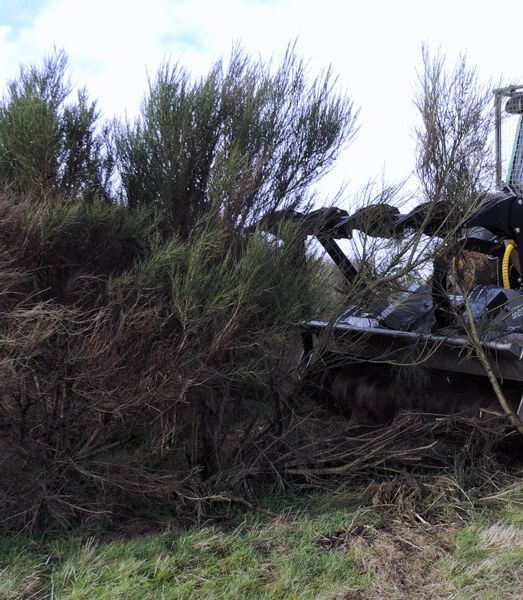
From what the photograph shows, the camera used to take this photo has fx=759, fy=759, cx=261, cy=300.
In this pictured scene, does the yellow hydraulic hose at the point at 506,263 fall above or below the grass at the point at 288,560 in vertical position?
above

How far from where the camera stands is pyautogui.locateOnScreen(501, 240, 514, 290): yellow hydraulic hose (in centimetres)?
561

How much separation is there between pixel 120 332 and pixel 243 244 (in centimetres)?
121

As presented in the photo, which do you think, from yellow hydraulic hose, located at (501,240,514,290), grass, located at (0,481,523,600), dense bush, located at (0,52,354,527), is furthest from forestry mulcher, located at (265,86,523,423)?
grass, located at (0,481,523,600)

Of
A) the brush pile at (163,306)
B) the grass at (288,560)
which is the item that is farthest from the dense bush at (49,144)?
the grass at (288,560)

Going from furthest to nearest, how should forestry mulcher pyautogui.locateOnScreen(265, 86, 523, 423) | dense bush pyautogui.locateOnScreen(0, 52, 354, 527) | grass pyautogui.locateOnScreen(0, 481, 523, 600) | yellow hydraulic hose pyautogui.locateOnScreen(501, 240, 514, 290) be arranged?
yellow hydraulic hose pyautogui.locateOnScreen(501, 240, 514, 290), forestry mulcher pyautogui.locateOnScreen(265, 86, 523, 423), dense bush pyautogui.locateOnScreen(0, 52, 354, 527), grass pyautogui.locateOnScreen(0, 481, 523, 600)

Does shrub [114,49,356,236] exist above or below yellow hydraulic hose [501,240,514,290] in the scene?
above

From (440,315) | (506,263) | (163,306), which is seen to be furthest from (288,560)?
(506,263)

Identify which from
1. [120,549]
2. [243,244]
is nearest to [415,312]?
[243,244]

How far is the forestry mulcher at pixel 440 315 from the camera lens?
16.4 feet

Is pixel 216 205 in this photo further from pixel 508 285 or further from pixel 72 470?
pixel 508 285

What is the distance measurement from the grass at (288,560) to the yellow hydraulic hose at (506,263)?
6.78ft

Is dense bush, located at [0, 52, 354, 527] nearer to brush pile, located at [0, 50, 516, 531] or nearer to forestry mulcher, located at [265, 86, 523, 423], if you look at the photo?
brush pile, located at [0, 50, 516, 531]

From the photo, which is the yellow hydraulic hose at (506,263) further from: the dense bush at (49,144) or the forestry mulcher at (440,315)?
the dense bush at (49,144)

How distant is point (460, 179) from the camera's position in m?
4.96
